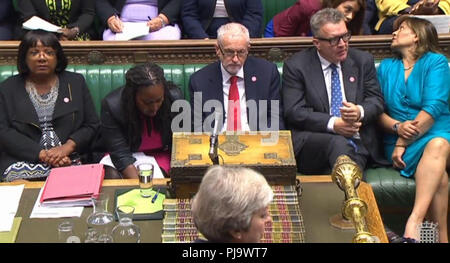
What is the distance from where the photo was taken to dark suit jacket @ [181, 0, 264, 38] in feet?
16.3

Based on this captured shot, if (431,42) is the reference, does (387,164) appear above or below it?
below

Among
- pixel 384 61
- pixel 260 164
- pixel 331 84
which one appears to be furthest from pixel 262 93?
pixel 260 164

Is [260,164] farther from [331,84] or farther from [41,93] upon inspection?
[41,93]

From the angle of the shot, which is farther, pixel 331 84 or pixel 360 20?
pixel 360 20

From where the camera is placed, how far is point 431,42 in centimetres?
419

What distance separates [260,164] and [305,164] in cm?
107

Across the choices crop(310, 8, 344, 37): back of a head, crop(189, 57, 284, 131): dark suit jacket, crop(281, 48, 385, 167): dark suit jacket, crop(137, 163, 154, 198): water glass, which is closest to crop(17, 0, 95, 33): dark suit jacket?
crop(189, 57, 284, 131): dark suit jacket

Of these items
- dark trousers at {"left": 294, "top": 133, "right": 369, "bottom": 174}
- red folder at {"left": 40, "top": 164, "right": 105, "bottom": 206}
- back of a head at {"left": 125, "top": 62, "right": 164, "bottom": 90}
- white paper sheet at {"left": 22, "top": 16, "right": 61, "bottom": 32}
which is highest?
white paper sheet at {"left": 22, "top": 16, "right": 61, "bottom": 32}

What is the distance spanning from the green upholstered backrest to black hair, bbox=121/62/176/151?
1.76 metres

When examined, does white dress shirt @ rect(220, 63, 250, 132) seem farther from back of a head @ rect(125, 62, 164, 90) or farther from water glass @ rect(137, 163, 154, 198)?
water glass @ rect(137, 163, 154, 198)

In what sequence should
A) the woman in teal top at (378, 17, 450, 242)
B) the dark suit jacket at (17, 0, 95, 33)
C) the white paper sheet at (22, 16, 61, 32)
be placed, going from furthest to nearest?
1. the dark suit jacket at (17, 0, 95, 33)
2. the white paper sheet at (22, 16, 61, 32)
3. the woman in teal top at (378, 17, 450, 242)

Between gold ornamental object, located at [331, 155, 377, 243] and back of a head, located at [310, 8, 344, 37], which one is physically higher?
back of a head, located at [310, 8, 344, 37]

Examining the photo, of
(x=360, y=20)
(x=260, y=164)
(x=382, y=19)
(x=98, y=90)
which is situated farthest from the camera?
(x=382, y=19)

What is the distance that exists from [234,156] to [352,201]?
0.64 meters
